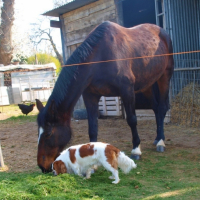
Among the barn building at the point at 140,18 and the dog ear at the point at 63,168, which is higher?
the barn building at the point at 140,18

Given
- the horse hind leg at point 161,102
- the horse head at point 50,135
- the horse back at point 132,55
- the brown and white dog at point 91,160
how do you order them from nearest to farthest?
1. the brown and white dog at point 91,160
2. the horse head at point 50,135
3. the horse back at point 132,55
4. the horse hind leg at point 161,102

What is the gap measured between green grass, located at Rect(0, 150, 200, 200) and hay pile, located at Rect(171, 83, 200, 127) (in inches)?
135

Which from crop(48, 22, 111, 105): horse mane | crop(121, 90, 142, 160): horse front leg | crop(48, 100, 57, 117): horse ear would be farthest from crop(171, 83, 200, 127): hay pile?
crop(48, 100, 57, 117): horse ear

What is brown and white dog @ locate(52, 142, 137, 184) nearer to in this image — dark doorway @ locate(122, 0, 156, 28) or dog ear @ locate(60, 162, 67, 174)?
dog ear @ locate(60, 162, 67, 174)

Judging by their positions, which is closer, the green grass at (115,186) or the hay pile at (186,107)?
the green grass at (115,186)

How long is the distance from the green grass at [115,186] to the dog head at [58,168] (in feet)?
0.52

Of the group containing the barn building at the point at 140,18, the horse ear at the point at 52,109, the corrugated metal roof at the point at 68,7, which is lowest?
the horse ear at the point at 52,109

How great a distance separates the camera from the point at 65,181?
3.20m

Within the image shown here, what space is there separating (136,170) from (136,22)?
723cm

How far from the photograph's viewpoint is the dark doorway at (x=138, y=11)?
9.50 meters

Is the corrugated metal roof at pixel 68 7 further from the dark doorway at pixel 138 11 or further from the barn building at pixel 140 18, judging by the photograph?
the dark doorway at pixel 138 11

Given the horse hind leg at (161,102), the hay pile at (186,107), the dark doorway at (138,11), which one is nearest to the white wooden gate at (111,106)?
the hay pile at (186,107)

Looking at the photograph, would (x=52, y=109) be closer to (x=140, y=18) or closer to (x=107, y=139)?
(x=107, y=139)

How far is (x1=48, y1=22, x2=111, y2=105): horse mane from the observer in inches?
159
